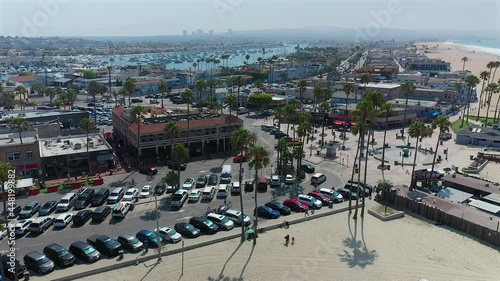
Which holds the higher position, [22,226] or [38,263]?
[38,263]

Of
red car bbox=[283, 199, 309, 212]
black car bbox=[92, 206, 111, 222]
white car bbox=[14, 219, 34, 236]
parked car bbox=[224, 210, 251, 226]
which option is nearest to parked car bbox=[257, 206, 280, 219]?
parked car bbox=[224, 210, 251, 226]

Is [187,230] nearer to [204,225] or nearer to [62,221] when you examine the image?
[204,225]

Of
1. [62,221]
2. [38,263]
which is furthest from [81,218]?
[38,263]

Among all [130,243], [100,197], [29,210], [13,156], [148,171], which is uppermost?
[13,156]

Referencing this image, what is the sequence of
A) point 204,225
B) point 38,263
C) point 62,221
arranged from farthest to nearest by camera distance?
point 62,221 → point 204,225 → point 38,263

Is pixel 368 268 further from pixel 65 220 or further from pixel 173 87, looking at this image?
pixel 173 87

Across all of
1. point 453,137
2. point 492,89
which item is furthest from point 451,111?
point 453,137
